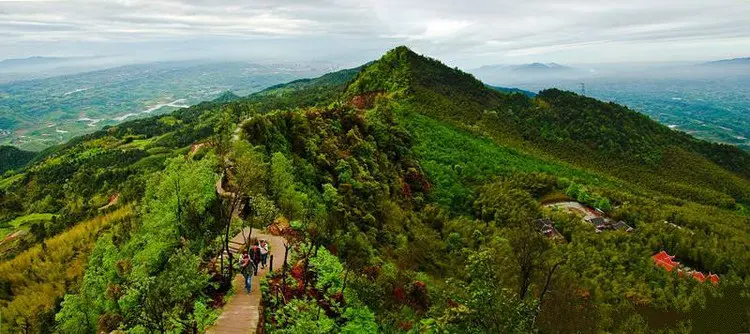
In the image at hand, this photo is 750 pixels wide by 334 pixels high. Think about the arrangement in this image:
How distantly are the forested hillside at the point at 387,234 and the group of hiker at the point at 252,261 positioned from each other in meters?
0.65

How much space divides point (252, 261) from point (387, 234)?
15.3 m

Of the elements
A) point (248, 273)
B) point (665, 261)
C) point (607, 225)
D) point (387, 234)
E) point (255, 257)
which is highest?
point (248, 273)

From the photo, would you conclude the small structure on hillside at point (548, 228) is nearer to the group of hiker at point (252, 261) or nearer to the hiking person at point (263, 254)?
the hiking person at point (263, 254)

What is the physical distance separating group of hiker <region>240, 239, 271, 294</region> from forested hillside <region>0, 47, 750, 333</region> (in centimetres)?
65

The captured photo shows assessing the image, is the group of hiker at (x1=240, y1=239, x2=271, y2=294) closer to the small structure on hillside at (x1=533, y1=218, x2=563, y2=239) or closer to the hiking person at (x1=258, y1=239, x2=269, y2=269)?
the hiking person at (x1=258, y1=239, x2=269, y2=269)

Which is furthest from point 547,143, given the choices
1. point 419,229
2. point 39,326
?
point 39,326

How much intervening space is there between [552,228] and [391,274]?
26.3m

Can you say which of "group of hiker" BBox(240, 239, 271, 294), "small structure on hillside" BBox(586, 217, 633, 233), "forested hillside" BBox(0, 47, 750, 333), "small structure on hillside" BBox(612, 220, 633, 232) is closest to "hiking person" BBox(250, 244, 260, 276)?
"group of hiker" BBox(240, 239, 271, 294)

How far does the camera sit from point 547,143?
84.4 meters

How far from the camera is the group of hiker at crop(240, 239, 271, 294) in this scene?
1641 cm

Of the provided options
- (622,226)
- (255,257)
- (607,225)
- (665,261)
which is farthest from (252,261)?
(622,226)

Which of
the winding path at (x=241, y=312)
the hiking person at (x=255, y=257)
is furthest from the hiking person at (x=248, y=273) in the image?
the hiking person at (x=255, y=257)

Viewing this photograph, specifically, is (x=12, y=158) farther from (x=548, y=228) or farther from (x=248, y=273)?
(x=248, y=273)

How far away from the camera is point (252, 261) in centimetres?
1745
